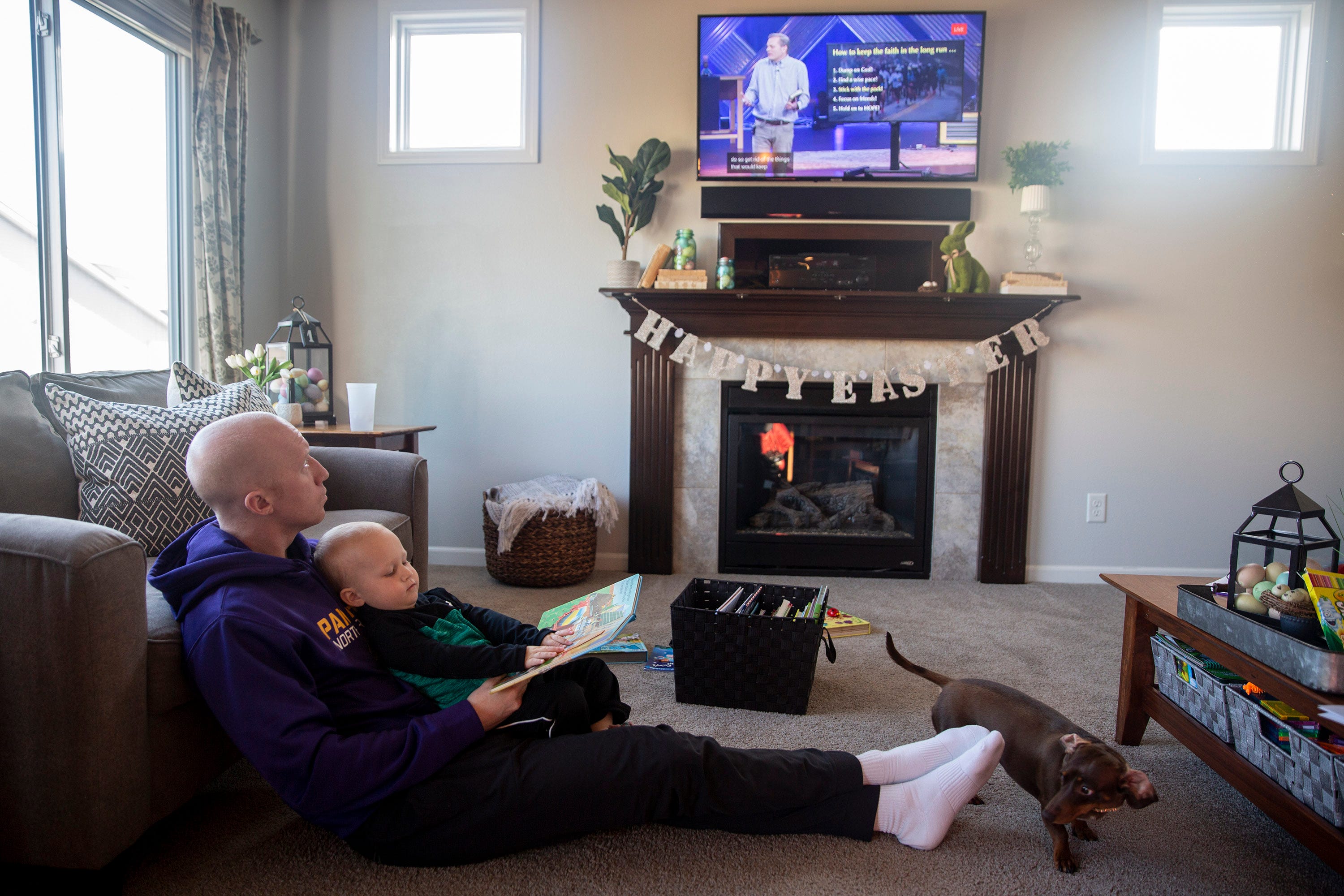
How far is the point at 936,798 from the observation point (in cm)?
126

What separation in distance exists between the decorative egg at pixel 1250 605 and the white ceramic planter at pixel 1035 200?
2055 mm

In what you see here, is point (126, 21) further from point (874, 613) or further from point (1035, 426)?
point (1035, 426)

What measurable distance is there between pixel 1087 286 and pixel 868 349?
35.8 inches

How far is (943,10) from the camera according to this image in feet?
9.94

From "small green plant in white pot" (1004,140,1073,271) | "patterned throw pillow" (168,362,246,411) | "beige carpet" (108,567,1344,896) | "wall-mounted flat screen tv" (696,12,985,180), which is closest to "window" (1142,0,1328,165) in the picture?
"small green plant in white pot" (1004,140,1073,271)

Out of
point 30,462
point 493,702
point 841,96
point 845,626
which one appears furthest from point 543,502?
point 841,96

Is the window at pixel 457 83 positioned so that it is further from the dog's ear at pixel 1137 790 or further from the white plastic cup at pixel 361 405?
the dog's ear at pixel 1137 790

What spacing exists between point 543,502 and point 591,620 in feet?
5.30

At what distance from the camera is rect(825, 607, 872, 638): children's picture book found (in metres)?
2.41

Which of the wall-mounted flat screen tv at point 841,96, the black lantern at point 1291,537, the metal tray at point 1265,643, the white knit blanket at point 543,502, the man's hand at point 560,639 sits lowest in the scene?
the white knit blanket at point 543,502

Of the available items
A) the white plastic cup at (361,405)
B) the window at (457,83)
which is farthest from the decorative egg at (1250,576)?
the window at (457,83)

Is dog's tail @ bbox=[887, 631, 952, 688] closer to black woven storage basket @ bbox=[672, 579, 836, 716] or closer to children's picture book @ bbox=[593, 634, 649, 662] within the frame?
black woven storage basket @ bbox=[672, 579, 836, 716]

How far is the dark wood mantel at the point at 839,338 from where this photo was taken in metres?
3.04

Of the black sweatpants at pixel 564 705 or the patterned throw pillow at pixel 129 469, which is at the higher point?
the patterned throw pillow at pixel 129 469
